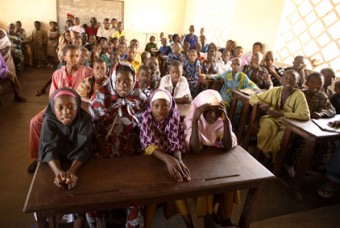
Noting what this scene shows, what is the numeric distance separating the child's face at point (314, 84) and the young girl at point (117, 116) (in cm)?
203

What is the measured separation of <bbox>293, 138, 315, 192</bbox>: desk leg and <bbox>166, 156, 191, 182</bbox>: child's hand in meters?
1.46

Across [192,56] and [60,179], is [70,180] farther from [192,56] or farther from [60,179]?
[192,56]

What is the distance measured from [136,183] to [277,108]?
2.19 meters

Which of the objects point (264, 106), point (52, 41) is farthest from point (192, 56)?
point (52, 41)

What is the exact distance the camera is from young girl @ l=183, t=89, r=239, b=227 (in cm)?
165

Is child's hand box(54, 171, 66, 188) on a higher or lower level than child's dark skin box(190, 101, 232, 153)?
lower

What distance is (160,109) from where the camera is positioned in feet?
5.28

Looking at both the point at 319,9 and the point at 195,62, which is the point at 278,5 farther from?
the point at 195,62

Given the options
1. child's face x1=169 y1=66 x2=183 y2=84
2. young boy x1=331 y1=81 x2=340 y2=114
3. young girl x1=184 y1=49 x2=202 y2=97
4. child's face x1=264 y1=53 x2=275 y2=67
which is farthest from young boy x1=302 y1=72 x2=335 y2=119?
young girl x1=184 y1=49 x2=202 y2=97

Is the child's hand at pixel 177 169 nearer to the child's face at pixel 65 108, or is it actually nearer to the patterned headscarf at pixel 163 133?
the patterned headscarf at pixel 163 133

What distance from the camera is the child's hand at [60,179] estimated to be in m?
1.19

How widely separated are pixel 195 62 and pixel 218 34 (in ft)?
10.7

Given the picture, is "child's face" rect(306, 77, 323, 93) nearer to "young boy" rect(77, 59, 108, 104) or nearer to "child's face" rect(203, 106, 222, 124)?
"child's face" rect(203, 106, 222, 124)

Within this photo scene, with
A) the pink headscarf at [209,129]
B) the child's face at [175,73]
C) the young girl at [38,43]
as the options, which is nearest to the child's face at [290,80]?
the child's face at [175,73]
